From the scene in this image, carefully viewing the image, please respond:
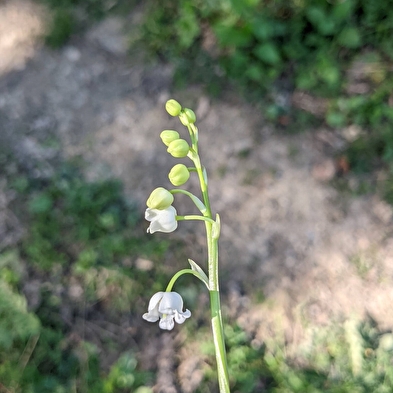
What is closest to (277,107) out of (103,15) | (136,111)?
(136,111)

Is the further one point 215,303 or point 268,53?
point 268,53

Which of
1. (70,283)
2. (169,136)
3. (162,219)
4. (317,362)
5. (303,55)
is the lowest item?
(317,362)

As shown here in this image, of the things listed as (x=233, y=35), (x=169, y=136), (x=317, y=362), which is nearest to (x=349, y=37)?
(x=233, y=35)

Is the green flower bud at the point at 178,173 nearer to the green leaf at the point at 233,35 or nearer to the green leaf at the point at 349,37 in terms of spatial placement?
the green leaf at the point at 233,35

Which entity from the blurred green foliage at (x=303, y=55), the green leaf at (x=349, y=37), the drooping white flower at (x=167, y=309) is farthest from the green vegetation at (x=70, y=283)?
the green leaf at (x=349, y=37)

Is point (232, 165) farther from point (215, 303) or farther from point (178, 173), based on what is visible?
point (215, 303)

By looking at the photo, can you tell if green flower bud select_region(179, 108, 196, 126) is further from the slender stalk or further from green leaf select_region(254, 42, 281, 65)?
green leaf select_region(254, 42, 281, 65)

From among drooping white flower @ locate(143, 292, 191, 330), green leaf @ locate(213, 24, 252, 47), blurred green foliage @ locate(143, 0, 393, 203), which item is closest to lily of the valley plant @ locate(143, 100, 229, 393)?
drooping white flower @ locate(143, 292, 191, 330)
